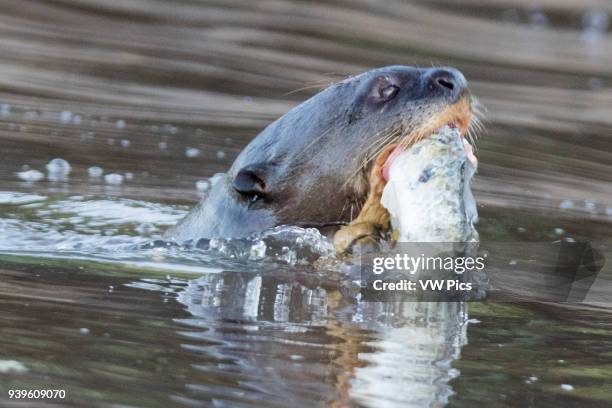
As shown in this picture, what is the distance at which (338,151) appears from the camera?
5566 millimetres

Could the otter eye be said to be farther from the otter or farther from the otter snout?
the otter snout

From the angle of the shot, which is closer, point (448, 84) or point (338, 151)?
point (448, 84)

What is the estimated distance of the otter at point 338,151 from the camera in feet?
17.8

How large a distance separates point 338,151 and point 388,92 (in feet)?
1.00

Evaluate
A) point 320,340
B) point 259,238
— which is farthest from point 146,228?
point 320,340

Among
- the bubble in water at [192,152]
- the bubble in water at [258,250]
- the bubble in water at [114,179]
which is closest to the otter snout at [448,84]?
the bubble in water at [258,250]

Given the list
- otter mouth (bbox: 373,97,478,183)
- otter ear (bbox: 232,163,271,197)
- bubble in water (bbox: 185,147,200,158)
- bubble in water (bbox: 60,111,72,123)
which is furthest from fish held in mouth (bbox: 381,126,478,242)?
bubble in water (bbox: 60,111,72,123)

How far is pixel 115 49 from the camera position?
1155cm

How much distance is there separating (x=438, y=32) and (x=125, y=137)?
5.37 meters

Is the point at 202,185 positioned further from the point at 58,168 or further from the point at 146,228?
the point at 146,228

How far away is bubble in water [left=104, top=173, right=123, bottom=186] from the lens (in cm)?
763

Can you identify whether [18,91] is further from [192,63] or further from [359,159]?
[359,159]

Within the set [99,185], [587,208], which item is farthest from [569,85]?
[99,185]

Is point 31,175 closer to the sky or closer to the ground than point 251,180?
closer to the sky
